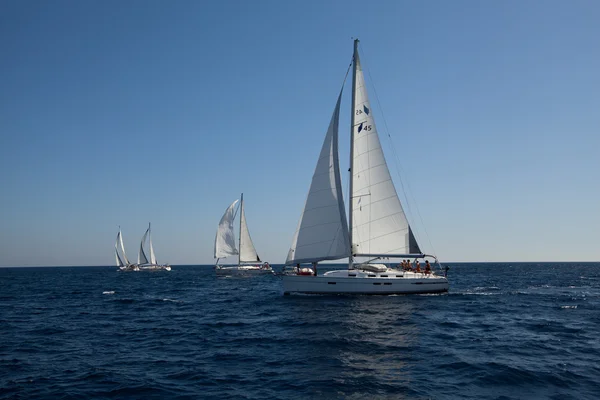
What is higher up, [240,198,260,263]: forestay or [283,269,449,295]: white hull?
[240,198,260,263]: forestay

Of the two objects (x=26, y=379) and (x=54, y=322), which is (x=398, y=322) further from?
(x=54, y=322)

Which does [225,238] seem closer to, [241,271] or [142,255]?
[241,271]

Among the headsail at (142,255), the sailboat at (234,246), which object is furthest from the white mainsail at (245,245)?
the headsail at (142,255)

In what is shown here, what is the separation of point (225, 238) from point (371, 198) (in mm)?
50247

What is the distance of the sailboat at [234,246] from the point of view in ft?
252

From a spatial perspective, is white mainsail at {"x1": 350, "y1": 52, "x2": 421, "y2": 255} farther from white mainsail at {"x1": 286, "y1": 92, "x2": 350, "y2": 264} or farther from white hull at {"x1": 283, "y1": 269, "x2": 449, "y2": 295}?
white hull at {"x1": 283, "y1": 269, "x2": 449, "y2": 295}

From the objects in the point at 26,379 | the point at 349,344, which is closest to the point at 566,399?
the point at 349,344

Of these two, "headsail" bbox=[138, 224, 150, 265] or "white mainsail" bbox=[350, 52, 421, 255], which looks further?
"headsail" bbox=[138, 224, 150, 265]

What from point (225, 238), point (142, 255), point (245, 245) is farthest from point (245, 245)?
point (142, 255)

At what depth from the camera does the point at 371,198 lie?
32656 millimetres

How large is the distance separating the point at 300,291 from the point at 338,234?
524cm

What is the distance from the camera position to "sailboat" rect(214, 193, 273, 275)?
252 feet

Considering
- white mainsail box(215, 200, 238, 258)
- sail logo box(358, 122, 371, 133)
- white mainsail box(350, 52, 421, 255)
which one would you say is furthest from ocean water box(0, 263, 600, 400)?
white mainsail box(215, 200, 238, 258)

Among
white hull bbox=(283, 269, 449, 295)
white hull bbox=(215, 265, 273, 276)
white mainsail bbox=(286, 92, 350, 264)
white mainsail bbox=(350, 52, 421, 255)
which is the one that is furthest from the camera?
white hull bbox=(215, 265, 273, 276)
